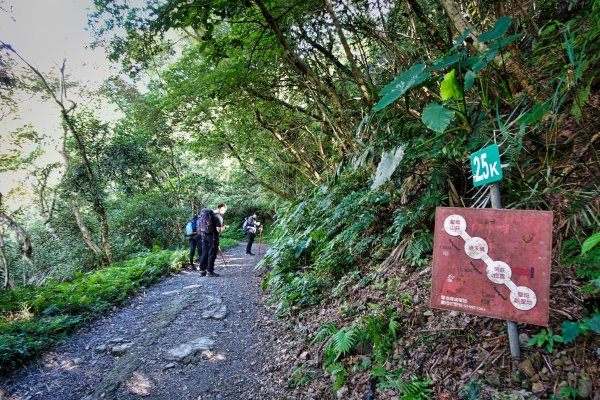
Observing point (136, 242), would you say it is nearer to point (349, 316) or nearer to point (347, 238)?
point (347, 238)

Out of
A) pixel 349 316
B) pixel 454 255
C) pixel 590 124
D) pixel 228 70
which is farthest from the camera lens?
pixel 228 70

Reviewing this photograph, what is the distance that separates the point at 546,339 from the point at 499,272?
1.71 ft

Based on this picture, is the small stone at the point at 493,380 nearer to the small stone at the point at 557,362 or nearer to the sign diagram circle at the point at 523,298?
the small stone at the point at 557,362

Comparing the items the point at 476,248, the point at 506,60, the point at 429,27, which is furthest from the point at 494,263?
the point at 429,27

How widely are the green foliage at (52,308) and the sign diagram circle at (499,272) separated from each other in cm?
479

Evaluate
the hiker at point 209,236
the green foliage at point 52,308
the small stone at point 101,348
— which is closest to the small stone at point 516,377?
the small stone at point 101,348

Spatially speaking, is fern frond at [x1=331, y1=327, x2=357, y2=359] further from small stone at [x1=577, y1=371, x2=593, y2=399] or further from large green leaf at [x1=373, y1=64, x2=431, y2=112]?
large green leaf at [x1=373, y1=64, x2=431, y2=112]

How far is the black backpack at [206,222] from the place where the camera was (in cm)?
726

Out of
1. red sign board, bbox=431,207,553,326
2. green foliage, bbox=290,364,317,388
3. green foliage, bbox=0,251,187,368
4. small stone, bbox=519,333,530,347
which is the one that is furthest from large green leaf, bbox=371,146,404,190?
green foliage, bbox=0,251,187,368

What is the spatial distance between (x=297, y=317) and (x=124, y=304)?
11.8 feet

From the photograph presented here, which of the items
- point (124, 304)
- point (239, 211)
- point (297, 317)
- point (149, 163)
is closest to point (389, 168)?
point (297, 317)

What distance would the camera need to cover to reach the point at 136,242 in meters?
13.3

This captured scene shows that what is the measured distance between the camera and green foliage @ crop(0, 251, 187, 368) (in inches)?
140

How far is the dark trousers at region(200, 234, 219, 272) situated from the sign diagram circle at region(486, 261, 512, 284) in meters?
6.44
